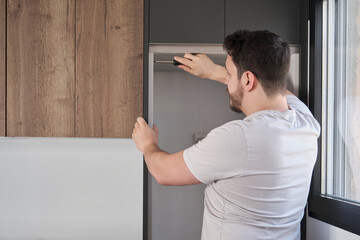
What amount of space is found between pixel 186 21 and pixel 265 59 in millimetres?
742

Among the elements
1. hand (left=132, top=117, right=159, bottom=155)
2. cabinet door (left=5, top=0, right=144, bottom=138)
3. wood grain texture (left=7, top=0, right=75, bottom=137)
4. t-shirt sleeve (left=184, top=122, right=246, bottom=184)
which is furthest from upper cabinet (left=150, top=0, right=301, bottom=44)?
t-shirt sleeve (left=184, top=122, right=246, bottom=184)

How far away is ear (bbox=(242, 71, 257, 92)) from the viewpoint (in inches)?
47.2

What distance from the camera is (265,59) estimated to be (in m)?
1.19

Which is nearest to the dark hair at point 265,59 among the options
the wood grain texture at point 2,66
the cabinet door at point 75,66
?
the cabinet door at point 75,66

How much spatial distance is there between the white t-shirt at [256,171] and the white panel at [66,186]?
124cm

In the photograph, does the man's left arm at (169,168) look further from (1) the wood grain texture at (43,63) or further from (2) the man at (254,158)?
(1) the wood grain texture at (43,63)

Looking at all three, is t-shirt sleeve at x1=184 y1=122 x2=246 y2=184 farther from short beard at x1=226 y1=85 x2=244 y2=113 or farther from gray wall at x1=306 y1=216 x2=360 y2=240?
gray wall at x1=306 y1=216 x2=360 y2=240

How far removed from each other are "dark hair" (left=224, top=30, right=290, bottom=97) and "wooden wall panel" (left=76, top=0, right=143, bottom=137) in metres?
0.75

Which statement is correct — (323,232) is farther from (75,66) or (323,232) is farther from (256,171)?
(75,66)

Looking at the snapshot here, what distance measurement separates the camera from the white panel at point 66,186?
2396mm

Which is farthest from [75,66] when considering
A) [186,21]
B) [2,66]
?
[186,21]

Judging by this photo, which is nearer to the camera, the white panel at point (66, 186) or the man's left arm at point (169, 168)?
the man's left arm at point (169, 168)

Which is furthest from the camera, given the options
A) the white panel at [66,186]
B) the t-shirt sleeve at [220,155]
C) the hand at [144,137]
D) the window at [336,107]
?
the white panel at [66,186]

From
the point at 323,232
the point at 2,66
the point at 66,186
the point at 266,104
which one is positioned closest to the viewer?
the point at 266,104
